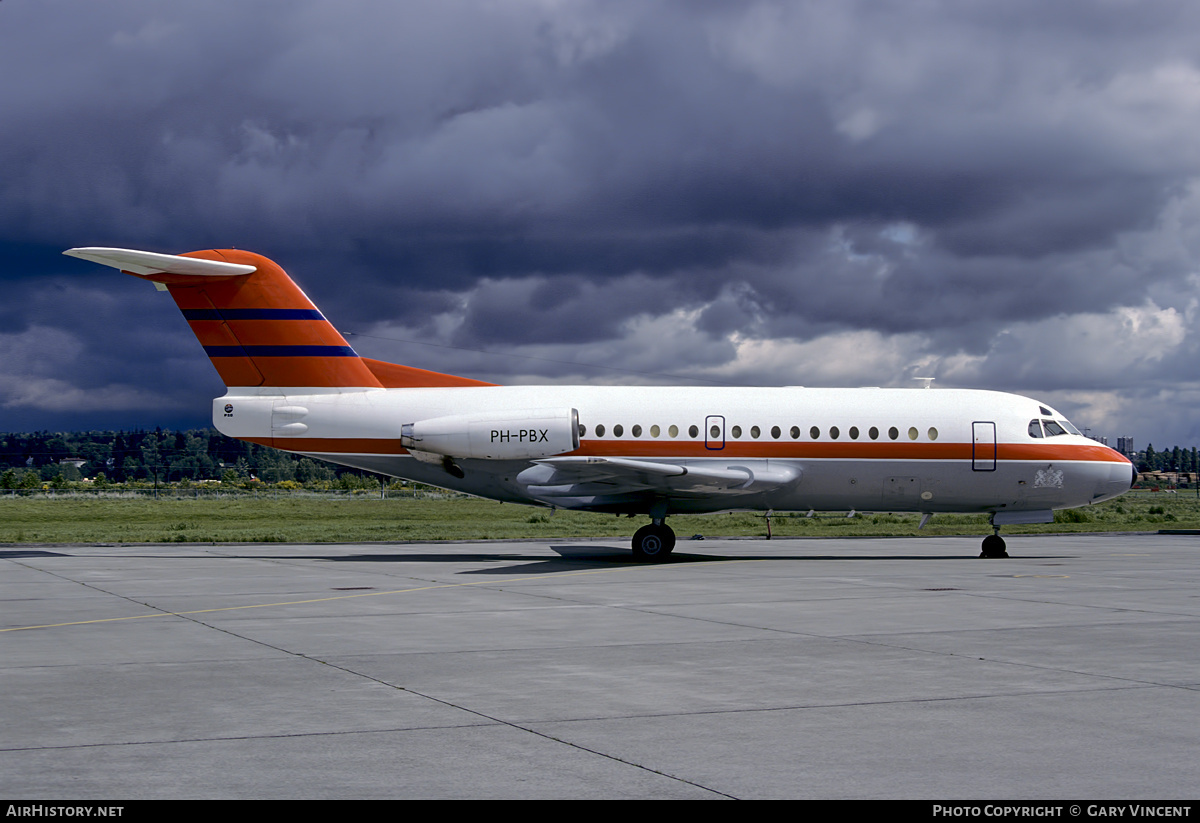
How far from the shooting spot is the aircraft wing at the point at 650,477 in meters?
23.6

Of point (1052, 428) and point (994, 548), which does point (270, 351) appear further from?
point (1052, 428)

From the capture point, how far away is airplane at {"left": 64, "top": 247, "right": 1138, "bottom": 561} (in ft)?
83.6

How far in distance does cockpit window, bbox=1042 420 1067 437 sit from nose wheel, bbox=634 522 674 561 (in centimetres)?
979

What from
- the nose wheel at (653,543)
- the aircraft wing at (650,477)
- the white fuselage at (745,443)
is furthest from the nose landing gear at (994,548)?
the nose wheel at (653,543)

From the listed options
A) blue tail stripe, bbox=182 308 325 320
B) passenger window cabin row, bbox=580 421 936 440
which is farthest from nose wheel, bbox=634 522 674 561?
blue tail stripe, bbox=182 308 325 320

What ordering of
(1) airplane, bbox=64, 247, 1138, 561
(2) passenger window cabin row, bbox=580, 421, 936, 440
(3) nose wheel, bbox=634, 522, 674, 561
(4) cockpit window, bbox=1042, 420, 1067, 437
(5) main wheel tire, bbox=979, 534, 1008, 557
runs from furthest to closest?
1. (4) cockpit window, bbox=1042, 420, 1067, 437
2. (5) main wheel tire, bbox=979, 534, 1008, 557
3. (2) passenger window cabin row, bbox=580, 421, 936, 440
4. (1) airplane, bbox=64, 247, 1138, 561
5. (3) nose wheel, bbox=634, 522, 674, 561

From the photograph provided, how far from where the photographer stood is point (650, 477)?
2409 cm

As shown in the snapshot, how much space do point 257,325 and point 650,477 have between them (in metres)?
10.1

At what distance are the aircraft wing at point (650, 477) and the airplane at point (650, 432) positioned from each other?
0.22 ft

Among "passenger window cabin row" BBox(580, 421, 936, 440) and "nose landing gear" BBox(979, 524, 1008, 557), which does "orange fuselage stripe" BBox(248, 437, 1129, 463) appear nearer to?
"passenger window cabin row" BBox(580, 421, 936, 440)
